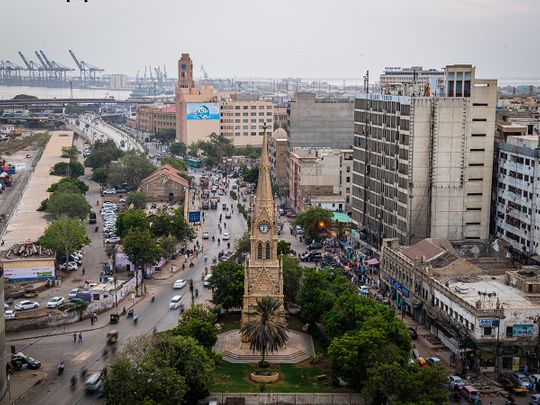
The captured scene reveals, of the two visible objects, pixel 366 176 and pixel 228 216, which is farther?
pixel 228 216

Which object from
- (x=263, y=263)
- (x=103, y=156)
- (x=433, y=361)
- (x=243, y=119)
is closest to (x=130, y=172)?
(x=103, y=156)

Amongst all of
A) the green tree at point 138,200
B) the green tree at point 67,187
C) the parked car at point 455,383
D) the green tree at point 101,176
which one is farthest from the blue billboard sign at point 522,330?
the green tree at point 101,176

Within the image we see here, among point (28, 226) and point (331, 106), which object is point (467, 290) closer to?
point (28, 226)

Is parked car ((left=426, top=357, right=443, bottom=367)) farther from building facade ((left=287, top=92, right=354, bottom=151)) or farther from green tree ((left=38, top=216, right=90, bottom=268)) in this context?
building facade ((left=287, top=92, right=354, bottom=151))

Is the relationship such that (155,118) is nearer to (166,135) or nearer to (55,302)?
(166,135)

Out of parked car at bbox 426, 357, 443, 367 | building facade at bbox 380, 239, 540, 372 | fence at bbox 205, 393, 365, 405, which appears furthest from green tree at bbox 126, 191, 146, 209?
fence at bbox 205, 393, 365, 405

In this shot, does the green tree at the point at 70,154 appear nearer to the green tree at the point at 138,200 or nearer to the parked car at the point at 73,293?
the green tree at the point at 138,200

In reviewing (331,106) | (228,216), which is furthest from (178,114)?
(228,216)
